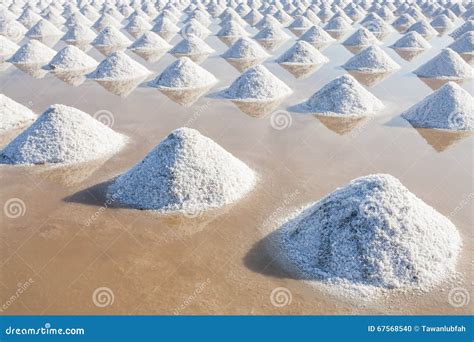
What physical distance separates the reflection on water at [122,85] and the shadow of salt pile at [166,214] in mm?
11489

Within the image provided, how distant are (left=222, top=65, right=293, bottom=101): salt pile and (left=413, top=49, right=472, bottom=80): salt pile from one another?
366 inches

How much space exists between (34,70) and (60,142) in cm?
1606

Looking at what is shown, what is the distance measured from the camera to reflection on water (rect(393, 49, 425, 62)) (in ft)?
106

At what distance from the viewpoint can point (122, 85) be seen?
2555 cm

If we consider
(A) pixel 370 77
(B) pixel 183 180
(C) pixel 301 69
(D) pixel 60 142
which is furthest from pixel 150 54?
(B) pixel 183 180

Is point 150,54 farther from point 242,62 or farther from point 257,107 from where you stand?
point 257,107

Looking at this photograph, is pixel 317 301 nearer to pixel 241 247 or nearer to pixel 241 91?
pixel 241 247

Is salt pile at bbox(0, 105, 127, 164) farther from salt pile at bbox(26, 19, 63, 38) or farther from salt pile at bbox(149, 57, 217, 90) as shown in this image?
salt pile at bbox(26, 19, 63, 38)

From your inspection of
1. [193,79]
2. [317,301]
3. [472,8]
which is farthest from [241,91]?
[472,8]

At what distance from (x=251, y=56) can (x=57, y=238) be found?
23.5 meters

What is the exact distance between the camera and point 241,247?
10836 millimetres

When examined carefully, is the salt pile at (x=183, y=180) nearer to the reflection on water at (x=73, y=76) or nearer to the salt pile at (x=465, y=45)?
the reflection on water at (x=73, y=76)

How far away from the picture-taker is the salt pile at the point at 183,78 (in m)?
24.7

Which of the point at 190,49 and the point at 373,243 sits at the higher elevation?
the point at 190,49
